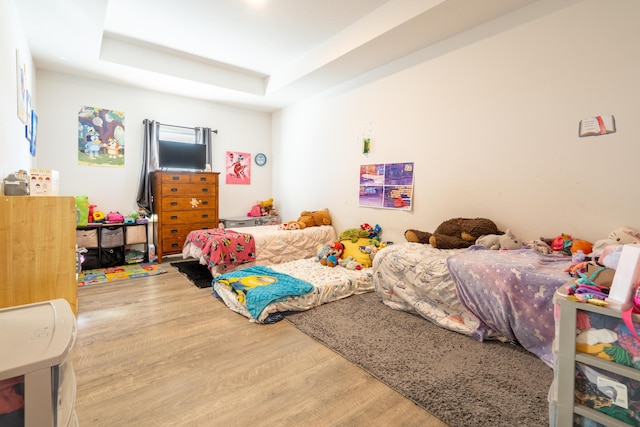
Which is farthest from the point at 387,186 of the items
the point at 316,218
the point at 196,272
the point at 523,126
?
the point at 196,272

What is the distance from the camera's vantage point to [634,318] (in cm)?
104

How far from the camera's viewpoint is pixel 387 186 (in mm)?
3803

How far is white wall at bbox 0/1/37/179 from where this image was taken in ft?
6.95

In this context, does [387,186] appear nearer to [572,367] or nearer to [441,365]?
[441,365]

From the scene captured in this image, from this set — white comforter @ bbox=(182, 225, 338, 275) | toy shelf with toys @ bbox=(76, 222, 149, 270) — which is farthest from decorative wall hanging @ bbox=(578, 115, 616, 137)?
toy shelf with toys @ bbox=(76, 222, 149, 270)

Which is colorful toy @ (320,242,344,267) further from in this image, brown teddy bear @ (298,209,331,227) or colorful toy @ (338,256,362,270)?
brown teddy bear @ (298,209,331,227)

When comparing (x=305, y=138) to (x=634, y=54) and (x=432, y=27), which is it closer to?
(x=432, y=27)

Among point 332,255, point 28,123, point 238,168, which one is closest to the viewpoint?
point 28,123

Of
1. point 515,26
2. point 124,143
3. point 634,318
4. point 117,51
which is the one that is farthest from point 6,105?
point 515,26

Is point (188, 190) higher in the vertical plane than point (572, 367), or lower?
higher

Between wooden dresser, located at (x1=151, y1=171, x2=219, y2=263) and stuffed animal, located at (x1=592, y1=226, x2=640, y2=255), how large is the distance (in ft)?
14.7

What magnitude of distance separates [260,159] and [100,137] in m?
2.49

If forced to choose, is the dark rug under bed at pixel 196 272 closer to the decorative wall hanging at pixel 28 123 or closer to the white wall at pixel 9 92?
the white wall at pixel 9 92

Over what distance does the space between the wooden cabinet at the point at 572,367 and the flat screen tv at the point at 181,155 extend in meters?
4.89
